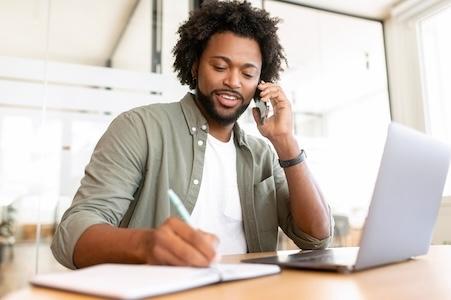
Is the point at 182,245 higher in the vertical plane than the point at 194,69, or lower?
lower

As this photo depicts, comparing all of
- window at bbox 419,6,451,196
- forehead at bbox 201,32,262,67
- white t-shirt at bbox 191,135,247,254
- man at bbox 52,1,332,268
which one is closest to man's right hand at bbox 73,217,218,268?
man at bbox 52,1,332,268

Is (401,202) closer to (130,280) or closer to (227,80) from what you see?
(130,280)

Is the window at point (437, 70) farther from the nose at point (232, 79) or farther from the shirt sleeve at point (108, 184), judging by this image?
the shirt sleeve at point (108, 184)

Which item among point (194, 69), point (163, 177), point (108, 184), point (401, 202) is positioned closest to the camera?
point (401, 202)

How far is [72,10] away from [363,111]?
2.40m

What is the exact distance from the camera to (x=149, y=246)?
66cm

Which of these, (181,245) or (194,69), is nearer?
(181,245)

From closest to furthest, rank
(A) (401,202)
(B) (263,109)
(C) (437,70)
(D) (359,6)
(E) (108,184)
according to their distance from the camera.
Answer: (A) (401,202)
(E) (108,184)
(B) (263,109)
(C) (437,70)
(D) (359,6)

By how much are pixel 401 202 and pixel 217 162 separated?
744mm

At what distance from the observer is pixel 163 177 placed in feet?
3.94

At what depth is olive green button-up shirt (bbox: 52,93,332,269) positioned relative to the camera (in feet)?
3.22

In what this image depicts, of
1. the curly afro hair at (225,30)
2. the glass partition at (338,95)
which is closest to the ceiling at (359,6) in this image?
the glass partition at (338,95)

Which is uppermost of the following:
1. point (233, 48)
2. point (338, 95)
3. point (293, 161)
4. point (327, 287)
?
point (338, 95)

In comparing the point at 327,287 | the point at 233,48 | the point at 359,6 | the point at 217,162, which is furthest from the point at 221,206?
the point at 359,6
